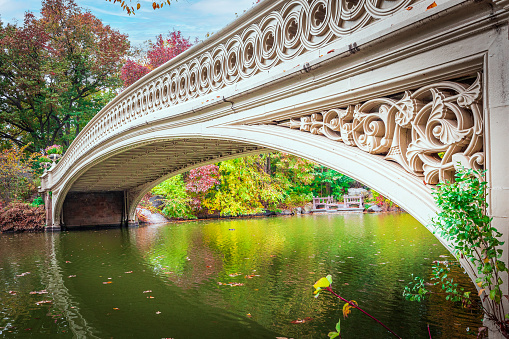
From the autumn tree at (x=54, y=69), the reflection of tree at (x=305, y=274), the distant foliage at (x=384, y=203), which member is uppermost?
the autumn tree at (x=54, y=69)

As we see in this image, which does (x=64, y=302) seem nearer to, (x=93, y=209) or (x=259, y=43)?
(x=259, y=43)

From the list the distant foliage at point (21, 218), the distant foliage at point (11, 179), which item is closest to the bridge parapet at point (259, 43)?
the distant foliage at point (21, 218)

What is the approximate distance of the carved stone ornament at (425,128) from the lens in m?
2.22

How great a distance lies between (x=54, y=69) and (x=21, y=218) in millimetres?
10156

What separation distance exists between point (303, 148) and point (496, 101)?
1.75 meters

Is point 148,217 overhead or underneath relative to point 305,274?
underneath

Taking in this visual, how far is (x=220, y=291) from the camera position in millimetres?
5020

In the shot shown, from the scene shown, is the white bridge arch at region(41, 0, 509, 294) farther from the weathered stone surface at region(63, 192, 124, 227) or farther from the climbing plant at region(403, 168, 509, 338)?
the weathered stone surface at region(63, 192, 124, 227)

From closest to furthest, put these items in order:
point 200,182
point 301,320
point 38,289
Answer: point 301,320 → point 38,289 → point 200,182

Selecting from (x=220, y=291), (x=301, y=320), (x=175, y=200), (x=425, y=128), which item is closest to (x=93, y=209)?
(x=175, y=200)

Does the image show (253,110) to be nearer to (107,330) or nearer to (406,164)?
(406,164)

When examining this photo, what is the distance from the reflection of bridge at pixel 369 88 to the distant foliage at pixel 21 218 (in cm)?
1198

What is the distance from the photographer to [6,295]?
511 cm

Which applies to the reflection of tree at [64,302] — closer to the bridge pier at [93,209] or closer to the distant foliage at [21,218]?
the distant foliage at [21,218]
